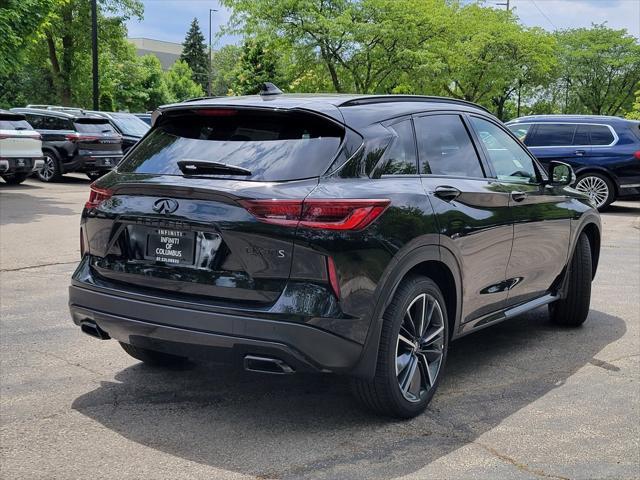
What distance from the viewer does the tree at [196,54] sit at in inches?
4419

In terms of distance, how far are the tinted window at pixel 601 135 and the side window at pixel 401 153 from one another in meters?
13.0

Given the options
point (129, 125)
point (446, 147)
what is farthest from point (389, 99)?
point (129, 125)

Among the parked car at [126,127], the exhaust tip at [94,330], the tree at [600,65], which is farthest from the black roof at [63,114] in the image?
the tree at [600,65]

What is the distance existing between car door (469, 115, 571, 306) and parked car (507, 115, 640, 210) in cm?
1076

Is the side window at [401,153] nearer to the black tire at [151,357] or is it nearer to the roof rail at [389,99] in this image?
the roof rail at [389,99]

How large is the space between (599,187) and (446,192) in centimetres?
1315

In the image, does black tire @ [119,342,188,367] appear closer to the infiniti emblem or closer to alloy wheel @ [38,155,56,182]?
the infiniti emblem

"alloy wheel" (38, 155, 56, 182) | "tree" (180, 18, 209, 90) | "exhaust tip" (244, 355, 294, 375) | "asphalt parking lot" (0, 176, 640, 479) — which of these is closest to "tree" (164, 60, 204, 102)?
"tree" (180, 18, 209, 90)

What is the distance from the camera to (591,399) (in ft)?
15.0

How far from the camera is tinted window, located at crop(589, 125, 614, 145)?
1619cm

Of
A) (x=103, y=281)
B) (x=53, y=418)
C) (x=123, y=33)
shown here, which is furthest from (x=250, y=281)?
(x=123, y=33)

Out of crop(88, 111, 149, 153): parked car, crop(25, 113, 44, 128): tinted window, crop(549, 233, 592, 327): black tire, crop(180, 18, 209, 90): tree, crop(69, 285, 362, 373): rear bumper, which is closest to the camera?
crop(69, 285, 362, 373): rear bumper

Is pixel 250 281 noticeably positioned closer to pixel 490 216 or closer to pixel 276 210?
pixel 276 210

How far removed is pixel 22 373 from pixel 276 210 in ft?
7.35
